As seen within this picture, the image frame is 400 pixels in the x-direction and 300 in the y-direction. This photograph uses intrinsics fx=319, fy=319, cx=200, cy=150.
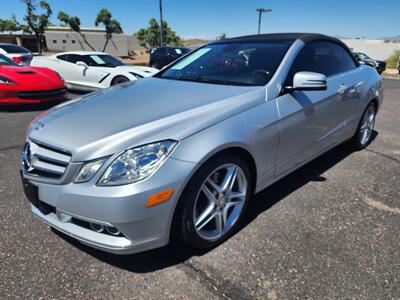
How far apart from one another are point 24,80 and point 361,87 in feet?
19.9

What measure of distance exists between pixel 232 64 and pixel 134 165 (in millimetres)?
1683

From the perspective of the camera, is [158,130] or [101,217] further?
[158,130]

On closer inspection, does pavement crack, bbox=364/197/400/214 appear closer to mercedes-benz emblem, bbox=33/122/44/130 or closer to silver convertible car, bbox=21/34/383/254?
silver convertible car, bbox=21/34/383/254

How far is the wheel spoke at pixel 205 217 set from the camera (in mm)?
2210

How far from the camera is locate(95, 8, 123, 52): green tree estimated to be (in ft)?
173

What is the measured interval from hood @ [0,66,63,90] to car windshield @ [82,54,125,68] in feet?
6.15

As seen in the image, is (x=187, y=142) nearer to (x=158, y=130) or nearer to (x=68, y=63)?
(x=158, y=130)

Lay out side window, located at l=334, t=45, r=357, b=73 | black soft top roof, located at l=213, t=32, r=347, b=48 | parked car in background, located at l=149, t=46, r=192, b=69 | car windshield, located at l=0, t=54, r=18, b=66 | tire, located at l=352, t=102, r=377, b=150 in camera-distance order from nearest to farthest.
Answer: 1. black soft top roof, located at l=213, t=32, r=347, b=48
2. side window, located at l=334, t=45, r=357, b=73
3. tire, located at l=352, t=102, r=377, b=150
4. car windshield, located at l=0, t=54, r=18, b=66
5. parked car in background, located at l=149, t=46, r=192, b=69

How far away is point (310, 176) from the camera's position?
11.9 feet

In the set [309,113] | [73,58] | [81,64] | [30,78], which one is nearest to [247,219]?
[309,113]

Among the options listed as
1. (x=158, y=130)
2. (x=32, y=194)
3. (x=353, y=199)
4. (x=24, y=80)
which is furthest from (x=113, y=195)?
(x=24, y=80)

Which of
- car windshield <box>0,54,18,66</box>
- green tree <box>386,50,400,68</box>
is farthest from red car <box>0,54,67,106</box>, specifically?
green tree <box>386,50,400,68</box>

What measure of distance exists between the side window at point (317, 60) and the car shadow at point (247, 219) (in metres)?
1.11

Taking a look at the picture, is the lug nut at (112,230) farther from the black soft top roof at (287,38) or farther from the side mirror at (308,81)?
the black soft top roof at (287,38)
